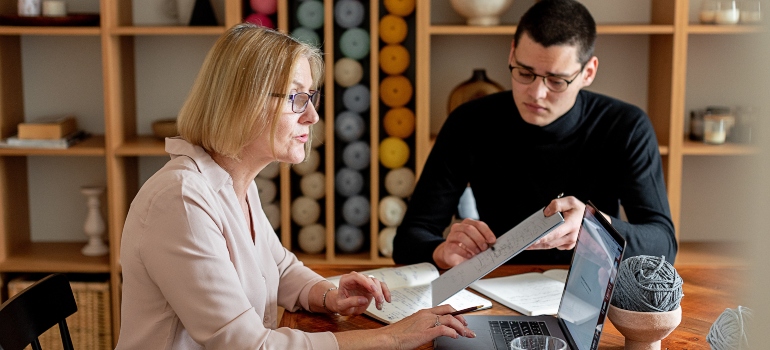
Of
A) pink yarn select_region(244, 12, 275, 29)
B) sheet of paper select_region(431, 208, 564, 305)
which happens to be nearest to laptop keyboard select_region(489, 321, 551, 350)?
sheet of paper select_region(431, 208, 564, 305)

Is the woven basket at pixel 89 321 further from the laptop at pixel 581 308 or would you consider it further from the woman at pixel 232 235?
the laptop at pixel 581 308

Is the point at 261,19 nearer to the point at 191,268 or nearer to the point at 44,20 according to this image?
the point at 44,20

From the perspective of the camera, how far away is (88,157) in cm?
335

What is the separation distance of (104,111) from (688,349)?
8.36 ft

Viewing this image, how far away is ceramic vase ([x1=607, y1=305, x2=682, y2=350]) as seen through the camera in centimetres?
122

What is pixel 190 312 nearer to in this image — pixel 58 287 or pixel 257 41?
pixel 58 287

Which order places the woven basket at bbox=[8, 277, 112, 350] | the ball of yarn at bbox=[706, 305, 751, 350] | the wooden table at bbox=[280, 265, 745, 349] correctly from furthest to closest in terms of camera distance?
the woven basket at bbox=[8, 277, 112, 350] → the wooden table at bbox=[280, 265, 745, 349] → the ball of yarn at bbox=[706, 305, 751, 350]

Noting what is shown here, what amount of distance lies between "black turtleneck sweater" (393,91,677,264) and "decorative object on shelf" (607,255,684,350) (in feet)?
2.71

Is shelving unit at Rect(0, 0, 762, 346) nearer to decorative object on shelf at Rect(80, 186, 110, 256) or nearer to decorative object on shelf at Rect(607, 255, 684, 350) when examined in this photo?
decorative object on shelf at Rect(80, 186, 110, 256)

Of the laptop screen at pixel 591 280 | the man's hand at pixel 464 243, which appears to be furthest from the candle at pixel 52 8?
the laptop screen at pixel 591 280

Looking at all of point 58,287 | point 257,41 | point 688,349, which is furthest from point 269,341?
point 688,349

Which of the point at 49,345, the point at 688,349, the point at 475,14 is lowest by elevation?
the point at 49,345

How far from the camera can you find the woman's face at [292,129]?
4.98 feet

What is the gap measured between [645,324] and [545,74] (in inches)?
36.5
